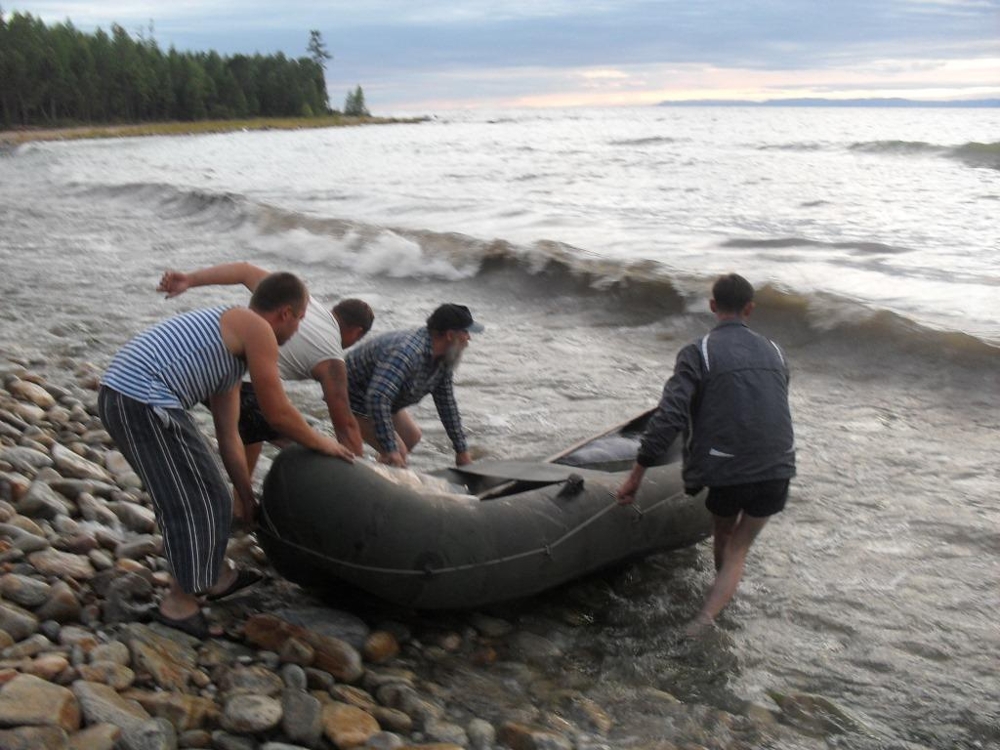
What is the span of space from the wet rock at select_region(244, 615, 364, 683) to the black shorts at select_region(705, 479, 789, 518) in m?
2.03

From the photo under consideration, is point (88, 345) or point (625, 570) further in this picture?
point (88, 345)

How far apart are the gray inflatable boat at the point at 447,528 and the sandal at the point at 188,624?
0.60m

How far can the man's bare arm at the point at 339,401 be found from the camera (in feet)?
19.5

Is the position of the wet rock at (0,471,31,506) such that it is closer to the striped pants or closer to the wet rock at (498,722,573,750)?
the striped pants

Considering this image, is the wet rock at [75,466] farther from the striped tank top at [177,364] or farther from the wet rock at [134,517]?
the striped tank top at [177,364]

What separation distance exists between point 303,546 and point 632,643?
5.81ft

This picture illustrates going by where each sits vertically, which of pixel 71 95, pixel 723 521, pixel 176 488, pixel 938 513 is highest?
pixel 71 95

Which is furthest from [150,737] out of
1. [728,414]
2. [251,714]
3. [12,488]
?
[728,414]

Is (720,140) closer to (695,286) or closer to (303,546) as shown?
(695,286)

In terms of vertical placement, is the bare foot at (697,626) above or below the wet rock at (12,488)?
below

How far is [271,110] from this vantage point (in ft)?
481

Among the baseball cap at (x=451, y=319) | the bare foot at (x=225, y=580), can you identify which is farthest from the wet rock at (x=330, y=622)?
the baseball cap at (x=451, y=319)

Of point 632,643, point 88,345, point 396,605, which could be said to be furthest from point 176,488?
point 88,345

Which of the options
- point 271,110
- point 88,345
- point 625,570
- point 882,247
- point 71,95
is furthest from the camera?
point 271,110
